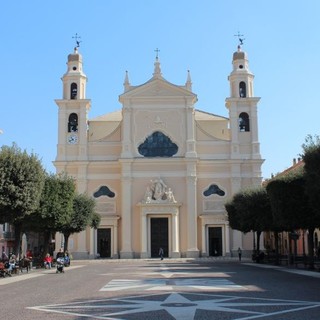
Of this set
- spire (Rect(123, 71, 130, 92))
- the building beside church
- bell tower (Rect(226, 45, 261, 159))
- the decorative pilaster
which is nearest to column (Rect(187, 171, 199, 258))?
the building beside church

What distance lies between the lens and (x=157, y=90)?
71.4 meters

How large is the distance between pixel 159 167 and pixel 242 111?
13171 millimetres

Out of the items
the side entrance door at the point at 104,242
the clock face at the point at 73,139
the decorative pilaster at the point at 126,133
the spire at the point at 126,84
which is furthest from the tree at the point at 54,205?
the spire at the point at 126,84

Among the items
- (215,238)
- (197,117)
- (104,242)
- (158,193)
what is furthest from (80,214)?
(197,117)

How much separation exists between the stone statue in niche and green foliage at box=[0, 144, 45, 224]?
1262 inches

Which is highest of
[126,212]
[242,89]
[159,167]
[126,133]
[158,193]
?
[242,89]

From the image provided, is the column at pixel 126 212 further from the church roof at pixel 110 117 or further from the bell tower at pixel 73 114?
the church roof at pixel 110 117

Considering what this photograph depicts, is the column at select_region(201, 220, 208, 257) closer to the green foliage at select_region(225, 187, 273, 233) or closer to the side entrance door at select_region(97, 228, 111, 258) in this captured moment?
the side entrance door at select_region(97, 228, 111, 258)

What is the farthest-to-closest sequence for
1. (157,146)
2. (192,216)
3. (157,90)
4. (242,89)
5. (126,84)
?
(242,89)
(126,84)
(157,90)
(157,146)
(192,216)

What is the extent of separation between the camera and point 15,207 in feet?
113

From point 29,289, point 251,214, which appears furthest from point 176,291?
point 251,214

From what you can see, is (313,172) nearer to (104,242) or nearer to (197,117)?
(104,242)

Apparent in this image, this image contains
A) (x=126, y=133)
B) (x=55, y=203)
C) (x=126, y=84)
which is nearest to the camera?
(x=55, y=203)

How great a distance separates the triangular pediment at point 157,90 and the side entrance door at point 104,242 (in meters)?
16.3
